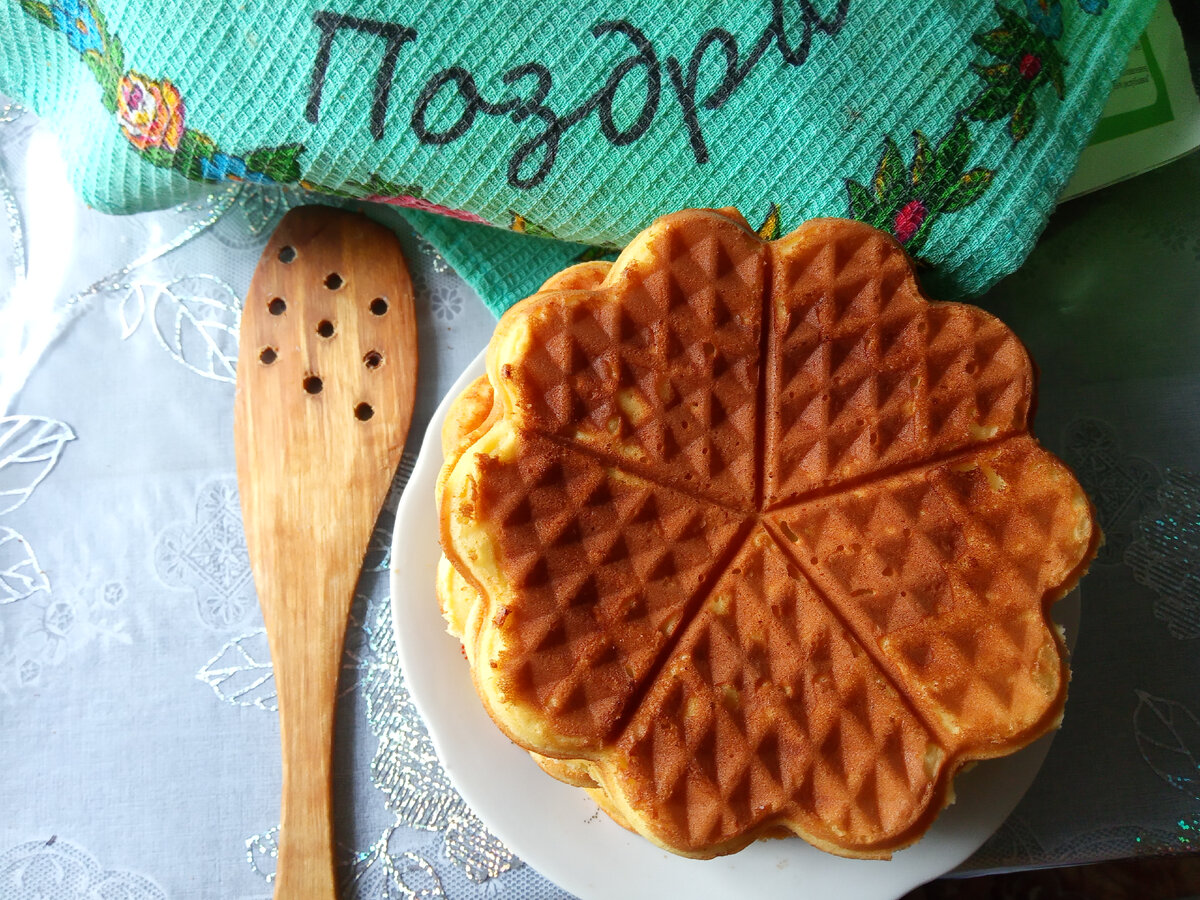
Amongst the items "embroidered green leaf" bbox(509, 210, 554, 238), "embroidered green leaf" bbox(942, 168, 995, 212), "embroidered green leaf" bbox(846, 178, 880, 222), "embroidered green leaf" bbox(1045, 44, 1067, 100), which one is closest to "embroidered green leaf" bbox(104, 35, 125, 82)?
"embroidered green leaf" bbox(509, 210, 554, 238)

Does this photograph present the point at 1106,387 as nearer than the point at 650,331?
No

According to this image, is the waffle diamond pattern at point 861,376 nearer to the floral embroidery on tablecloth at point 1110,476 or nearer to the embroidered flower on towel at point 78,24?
the floral embroidery on tablecloth at point 1110,476

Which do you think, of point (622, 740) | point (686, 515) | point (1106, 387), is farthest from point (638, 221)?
point (1106, 387)

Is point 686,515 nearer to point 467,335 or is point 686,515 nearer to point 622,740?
point 622,740

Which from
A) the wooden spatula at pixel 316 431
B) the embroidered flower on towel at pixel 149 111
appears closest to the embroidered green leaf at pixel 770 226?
the wooden spatula at pixel 316 431

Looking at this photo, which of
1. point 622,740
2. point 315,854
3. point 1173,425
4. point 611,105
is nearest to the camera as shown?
point 622,740

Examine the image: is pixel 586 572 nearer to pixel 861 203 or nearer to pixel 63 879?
pixel 861 203

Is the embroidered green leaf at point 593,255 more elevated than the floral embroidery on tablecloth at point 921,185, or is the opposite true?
the embroidered green leaf at point 593,255
